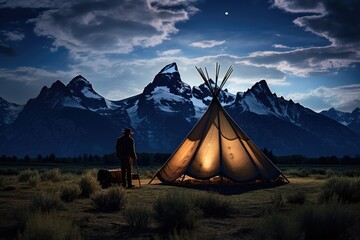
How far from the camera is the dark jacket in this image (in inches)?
633

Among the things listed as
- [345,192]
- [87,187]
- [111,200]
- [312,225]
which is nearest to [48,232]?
[312,225]

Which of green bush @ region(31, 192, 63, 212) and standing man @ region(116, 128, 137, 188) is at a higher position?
standing man @ region(116, 128, 137, 188)

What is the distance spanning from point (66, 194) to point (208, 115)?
895 centimetres

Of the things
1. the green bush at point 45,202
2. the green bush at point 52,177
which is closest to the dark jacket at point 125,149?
the green bush at point 45,202

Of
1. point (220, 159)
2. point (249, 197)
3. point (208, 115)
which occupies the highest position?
point (208, 115)

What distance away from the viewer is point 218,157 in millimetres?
17188

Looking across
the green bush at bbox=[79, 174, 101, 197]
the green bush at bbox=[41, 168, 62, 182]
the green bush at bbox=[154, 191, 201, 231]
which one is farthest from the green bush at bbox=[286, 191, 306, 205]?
the green bush at bbox=[41, 168, 62, 182]

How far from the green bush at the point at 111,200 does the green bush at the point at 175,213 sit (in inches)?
88.5

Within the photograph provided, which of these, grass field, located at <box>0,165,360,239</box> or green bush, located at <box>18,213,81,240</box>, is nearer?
green bush, located at <box>18,213,81,240</box>

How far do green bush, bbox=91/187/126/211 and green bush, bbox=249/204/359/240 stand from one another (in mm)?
4902

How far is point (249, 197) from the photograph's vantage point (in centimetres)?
1250

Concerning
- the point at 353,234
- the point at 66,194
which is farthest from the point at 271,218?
the point at 66,194

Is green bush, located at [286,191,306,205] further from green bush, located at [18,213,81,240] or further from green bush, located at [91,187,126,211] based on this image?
green bush, located at [18,213,81,240]

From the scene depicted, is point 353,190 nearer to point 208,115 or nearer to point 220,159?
point 220,159
